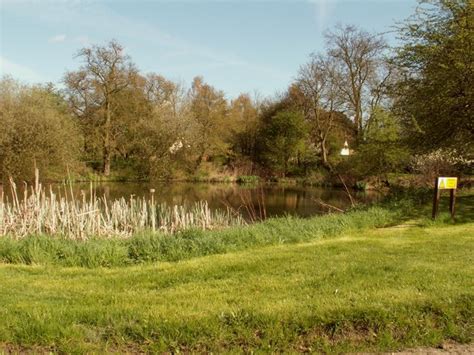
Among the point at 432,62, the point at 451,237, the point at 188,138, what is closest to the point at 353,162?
the point at 188,138

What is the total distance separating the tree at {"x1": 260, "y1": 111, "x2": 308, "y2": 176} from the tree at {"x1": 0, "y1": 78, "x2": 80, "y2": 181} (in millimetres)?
20030

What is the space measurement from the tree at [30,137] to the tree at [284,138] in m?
20.0

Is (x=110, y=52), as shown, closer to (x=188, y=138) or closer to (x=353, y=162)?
(x=188, y=138)

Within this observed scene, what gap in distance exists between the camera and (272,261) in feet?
24.6

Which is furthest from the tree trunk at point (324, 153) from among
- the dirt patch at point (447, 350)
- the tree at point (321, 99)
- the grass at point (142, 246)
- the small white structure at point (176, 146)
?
the dirt patch at point (447, 350)

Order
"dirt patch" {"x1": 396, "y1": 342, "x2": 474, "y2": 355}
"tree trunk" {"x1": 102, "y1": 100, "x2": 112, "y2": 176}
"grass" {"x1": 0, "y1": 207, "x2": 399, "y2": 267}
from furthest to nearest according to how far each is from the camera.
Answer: "tree trunk" {"x1": 102, "y1": 100, "x2": 112, "y2": 176}, "grass" {"x1": 0, "y1": 207, "x2": 399, "y2": 267}, "dirt patch" {"x1": 396, "y1": 342, "x2": 474, "y2": 355}

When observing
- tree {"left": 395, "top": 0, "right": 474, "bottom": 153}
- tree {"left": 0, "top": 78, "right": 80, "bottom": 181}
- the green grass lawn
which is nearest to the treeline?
tree {"left": 0, "top": 78, "right": 80, "bottom": 181}

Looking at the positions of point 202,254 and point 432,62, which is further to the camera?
point 432,62

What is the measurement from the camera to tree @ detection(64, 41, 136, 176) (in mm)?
43281

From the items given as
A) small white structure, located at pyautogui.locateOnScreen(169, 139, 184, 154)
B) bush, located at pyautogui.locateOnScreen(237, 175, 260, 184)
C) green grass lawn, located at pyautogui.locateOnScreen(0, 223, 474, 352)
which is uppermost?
small white structure, located at pyautogui.locateOnScreen(169, 139, 184, 154)

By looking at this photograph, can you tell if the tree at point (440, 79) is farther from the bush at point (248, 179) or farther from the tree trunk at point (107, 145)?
the tree trunk at point (107, 145)

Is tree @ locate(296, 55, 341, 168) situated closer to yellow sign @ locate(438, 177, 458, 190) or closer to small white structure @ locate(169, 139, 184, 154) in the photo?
small white structure @ locate(169, 139, 184, 154)

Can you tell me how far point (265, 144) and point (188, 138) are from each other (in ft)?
28.8

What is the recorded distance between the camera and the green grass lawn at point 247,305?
4320mm
